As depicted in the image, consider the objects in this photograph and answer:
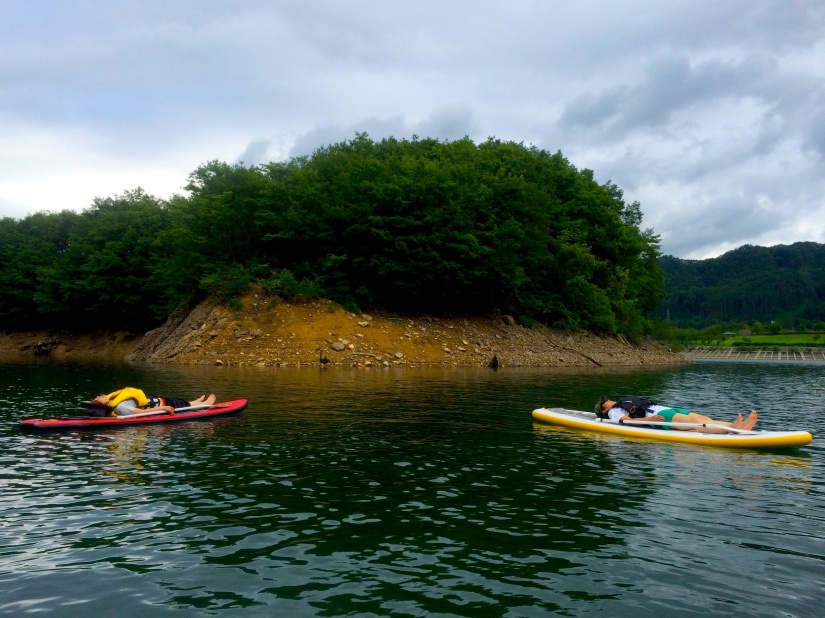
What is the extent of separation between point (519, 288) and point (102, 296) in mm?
45707

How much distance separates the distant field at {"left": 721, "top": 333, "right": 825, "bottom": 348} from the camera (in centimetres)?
13562

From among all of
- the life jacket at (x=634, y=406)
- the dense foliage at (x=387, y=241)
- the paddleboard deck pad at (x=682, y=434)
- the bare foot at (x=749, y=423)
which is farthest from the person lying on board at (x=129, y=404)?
the dense foliage at (x=387, y=241)

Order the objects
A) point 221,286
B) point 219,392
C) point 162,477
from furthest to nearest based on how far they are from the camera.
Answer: point 221,286 < point 219,392 < point 162,477

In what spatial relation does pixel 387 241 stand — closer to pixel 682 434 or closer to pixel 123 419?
pixel 123 419

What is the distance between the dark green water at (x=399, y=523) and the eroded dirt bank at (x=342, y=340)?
26639 millimetres

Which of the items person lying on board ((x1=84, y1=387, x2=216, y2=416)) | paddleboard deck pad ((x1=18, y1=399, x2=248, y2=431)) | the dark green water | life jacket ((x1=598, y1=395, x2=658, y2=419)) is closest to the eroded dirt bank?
paddleboard deck pad ((x1=18, y1=399, x2=248, y2=431))

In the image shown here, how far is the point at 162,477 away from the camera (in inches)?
480

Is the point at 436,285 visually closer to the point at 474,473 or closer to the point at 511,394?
the point at 511,394

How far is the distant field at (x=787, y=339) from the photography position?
13562cm

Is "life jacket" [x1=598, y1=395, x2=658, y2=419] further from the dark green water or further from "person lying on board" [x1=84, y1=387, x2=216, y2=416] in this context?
"person lying on board" [x1=84, y1=387, x2=216, y2=416]

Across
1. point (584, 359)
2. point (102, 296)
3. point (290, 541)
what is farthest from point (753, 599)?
point (102, 296)

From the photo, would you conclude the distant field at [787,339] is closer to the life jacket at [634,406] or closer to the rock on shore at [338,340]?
the rock on shore at [338,340]

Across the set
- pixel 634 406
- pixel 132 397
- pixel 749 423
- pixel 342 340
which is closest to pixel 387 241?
pixel 342 340

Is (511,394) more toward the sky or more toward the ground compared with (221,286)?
more toward the ground
